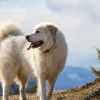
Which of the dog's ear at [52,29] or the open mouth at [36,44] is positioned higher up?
the dog's ear at [52,29]

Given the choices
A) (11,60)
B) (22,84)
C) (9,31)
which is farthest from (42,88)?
(9,31)

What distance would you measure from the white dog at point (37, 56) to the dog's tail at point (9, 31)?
45cm

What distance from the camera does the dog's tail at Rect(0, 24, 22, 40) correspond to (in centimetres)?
1770

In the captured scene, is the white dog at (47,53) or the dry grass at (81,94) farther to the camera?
the dry grass at (81,94)

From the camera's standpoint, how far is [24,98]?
17875mm

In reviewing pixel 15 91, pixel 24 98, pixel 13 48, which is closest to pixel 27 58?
pixel 13 48

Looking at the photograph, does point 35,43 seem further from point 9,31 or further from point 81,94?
point 81,94

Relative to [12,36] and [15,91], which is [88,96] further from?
[15,91]

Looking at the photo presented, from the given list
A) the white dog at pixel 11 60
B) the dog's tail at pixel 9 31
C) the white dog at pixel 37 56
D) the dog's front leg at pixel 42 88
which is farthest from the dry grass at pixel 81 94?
the dog's front leg at pixel 42 88

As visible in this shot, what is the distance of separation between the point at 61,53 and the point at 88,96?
348 cm

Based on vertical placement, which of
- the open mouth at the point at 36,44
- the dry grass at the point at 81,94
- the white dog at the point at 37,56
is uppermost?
the open mouth at the point at 36,44

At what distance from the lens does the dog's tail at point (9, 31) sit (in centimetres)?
1770

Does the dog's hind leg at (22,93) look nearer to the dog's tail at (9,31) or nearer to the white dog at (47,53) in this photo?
the dog's tail at (9,31)

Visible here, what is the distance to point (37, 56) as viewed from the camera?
611 inches
